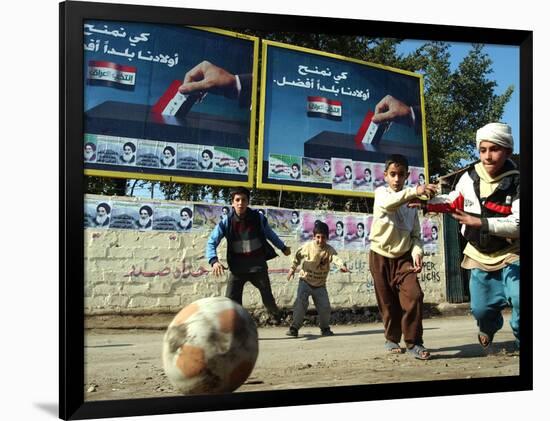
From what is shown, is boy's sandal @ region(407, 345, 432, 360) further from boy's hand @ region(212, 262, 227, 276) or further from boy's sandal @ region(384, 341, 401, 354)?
boy's hand @ region(212, 262, 227, 276)

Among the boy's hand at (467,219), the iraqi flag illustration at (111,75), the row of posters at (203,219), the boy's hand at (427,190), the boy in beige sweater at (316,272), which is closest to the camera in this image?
the iraqi flag illustration at (111,75)

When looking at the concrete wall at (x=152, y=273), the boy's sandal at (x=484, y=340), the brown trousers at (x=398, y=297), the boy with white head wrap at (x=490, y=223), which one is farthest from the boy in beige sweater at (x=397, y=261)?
the concrete wall at (x=152, y=273)

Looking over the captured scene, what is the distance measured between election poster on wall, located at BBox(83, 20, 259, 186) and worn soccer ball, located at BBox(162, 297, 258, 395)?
51.0 inches

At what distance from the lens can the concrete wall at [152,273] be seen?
918cm

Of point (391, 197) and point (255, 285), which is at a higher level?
point (391, 197)

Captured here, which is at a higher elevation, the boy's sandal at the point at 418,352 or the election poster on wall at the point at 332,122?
the election poster on wall at the point at 332,122

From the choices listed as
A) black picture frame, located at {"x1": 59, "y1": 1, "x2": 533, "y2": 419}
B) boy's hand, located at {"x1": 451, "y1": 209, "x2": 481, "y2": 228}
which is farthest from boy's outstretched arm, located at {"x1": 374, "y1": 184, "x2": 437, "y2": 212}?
black picture frame, located at {"x1": 59, "y1": 1, "x2": 533, "y2": 419}

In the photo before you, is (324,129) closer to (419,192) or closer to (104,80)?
(419,192)

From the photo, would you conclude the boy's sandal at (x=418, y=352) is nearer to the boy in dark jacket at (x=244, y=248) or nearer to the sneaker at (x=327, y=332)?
the sneaker at (x=327, y=332)

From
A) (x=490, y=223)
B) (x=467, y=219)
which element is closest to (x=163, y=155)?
(x=467, y=219)

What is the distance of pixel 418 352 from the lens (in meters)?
10.5

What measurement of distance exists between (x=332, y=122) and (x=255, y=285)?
1.84 meters

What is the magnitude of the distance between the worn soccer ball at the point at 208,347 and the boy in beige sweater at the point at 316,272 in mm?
914

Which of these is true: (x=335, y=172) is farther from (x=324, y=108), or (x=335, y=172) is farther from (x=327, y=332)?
(x=327, y=332)
